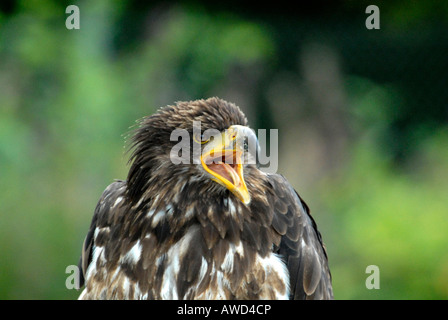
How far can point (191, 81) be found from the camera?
6336 millimetres

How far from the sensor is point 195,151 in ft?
8.05

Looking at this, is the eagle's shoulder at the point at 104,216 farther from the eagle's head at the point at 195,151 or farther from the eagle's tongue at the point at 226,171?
the eagle's tongue at the point at 226,171

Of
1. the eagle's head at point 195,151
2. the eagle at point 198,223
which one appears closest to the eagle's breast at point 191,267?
the eagle at point 198,223

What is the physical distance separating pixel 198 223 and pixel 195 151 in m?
0.35

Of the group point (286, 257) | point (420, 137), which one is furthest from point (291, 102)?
point (286, 257)

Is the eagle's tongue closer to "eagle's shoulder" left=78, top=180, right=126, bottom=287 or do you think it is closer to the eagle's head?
the eagle's head

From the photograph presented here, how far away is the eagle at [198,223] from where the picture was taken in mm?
2453

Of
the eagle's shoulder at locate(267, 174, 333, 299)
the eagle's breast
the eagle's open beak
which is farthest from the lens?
the eagle's shoulder at locate(267, 174, 333, 299)

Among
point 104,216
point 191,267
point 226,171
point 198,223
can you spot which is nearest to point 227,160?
point 226,171

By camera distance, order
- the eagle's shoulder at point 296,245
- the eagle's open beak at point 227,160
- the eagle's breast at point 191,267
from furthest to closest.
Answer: the eagle's shoulder at point 296,245
the eagle's breast at point 191,267
the eagle's open beak at point 227,160

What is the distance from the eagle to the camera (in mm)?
2453

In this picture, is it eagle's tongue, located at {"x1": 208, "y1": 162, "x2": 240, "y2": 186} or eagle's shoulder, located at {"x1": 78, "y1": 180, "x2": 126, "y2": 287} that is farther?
eagle's shoulder, located at {"x1": 78, "y1": 180, "x2": 126, "y2": 287}

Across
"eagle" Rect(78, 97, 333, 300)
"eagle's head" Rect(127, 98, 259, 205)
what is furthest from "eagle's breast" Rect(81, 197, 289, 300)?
"eagle's head" Rect(127, 98, 259, 205)

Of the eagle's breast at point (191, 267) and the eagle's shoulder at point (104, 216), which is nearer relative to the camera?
the eagle's breast at point (191, 267)
